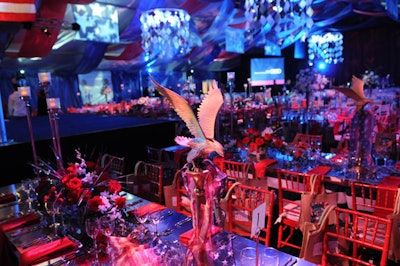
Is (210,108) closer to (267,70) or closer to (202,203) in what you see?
(202,203)

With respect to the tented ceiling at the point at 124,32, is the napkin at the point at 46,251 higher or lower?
lower

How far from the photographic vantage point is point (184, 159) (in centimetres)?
474

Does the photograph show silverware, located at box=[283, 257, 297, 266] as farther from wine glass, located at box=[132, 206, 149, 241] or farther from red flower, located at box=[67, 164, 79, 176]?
red flower, located at box=[67, 164, 79, 176]

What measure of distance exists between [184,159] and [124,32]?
23.5 ft

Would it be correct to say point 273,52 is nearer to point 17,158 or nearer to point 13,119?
point 13,119

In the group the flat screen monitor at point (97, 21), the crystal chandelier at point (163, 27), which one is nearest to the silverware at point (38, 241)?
the crystal chandelier at point (163, 27)

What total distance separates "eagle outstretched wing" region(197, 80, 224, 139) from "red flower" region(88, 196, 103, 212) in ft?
2.85

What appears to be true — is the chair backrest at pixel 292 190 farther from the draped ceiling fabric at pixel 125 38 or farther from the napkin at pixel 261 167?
the draped ceiling fabric at pixel 125 38

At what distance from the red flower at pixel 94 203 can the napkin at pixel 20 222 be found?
66 cm

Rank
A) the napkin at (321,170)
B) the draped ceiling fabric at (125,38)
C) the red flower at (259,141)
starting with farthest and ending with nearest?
the draped ceiling fabric at (125,38) < the red flower at (259,141) < the napkin at (321,170)

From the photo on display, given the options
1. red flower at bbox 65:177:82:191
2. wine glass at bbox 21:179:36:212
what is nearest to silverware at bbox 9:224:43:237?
wine glass at bbox 21:179:36:212

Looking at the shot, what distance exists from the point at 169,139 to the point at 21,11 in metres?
2.92

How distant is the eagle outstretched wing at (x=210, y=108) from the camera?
1312mm

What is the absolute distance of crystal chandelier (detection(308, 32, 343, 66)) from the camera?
14906 millimetres
